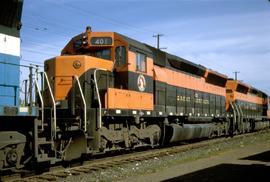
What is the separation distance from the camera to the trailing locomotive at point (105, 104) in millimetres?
10859

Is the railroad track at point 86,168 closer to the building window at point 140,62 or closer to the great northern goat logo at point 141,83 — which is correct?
the great northern goat logo at point 141,83

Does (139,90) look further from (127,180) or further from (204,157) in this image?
(127,180)

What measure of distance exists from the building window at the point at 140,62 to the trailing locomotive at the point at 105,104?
42mm

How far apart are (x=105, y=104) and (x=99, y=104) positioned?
0.79 m

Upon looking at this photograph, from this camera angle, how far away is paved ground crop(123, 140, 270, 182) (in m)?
10.2

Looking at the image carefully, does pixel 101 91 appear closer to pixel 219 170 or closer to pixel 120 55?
pixel 120 55

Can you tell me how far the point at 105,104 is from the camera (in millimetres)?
13969

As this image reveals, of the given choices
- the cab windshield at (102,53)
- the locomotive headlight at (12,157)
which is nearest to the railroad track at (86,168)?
the locomotive headlight at (12,157)

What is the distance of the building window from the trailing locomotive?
42 millimetres

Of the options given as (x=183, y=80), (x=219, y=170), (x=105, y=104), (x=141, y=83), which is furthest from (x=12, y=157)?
(x=183, y=80)

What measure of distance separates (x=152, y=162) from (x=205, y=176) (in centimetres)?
371

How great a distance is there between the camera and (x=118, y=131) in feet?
48.0

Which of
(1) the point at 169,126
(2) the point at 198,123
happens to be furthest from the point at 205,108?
(1) the point at 169,126

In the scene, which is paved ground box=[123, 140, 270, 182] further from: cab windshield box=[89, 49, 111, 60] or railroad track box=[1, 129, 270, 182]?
cab windshield box=[89, 49, 111, 60]
